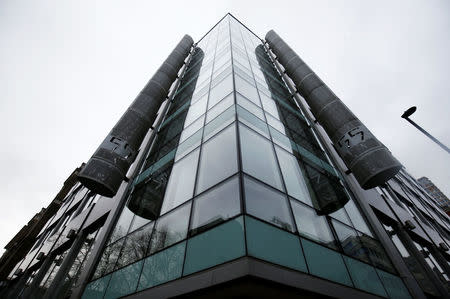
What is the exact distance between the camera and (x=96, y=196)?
66.0ft

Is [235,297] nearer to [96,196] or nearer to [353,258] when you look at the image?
[353,258]

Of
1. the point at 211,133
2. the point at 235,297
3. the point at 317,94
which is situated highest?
the point at 317,94

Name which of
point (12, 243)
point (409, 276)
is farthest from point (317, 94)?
point (12, 243)

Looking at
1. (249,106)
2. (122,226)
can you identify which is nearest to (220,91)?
(249,106)

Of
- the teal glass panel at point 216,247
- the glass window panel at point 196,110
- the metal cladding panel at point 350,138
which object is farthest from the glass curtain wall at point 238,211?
the metal cladding panel at point 350,138

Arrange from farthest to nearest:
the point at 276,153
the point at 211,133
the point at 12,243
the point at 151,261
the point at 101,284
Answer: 1. the point at 12,243
2. the point at 211,133
3. the point at 276,153
4. the point at 101,284
5. the point at 151,261

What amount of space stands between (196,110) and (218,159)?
21.1ft

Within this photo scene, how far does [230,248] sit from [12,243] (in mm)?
36525

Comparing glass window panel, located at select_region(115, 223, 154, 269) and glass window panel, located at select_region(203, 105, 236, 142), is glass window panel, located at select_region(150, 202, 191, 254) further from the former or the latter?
glass window panel, located at select_region(203, 105, 236, 142)

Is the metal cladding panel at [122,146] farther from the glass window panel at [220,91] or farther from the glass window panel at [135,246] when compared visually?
the glass window panel at [220,91]

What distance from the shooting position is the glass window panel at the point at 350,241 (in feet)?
28.1

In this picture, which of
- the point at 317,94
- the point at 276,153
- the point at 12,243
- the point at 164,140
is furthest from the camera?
the point at 12,243

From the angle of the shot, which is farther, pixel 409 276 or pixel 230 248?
pixel 409 276

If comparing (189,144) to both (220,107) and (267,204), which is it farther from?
(267,204)
